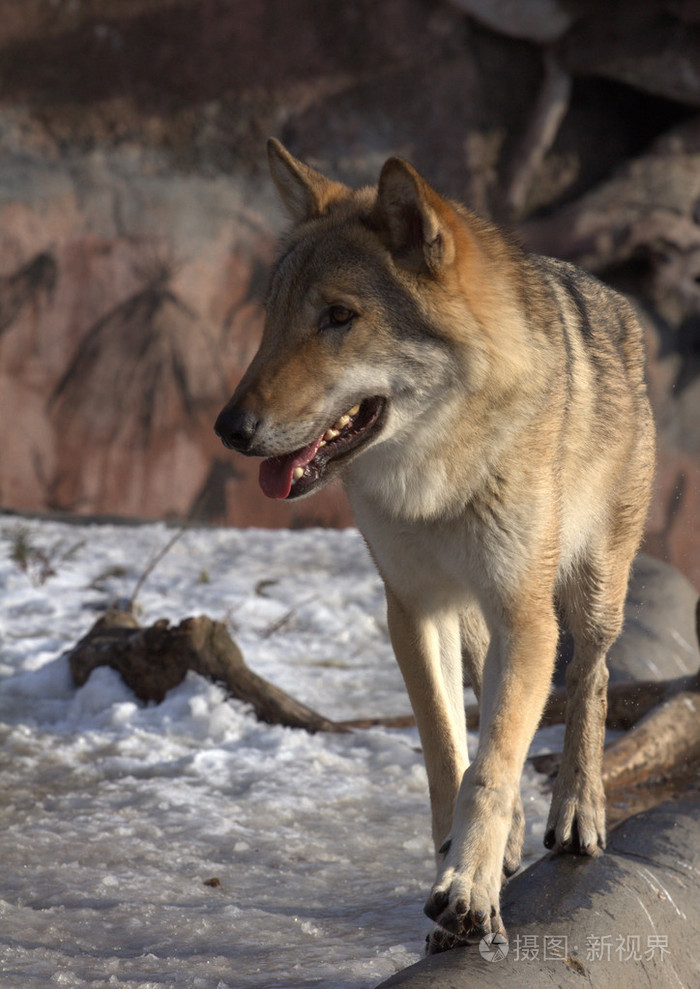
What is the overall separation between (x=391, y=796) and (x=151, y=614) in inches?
114

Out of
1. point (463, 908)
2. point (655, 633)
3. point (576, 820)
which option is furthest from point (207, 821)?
point (655, 633)

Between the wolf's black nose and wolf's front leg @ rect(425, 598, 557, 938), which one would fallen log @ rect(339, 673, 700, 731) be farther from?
the wolf's black nose

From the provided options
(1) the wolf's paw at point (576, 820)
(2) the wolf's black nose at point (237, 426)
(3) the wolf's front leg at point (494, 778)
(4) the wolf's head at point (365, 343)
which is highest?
(4) the wolf's head at point (365, 343)

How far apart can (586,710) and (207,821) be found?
4.49ft

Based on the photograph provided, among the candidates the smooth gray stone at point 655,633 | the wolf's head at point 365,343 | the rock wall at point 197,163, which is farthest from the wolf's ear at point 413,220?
the rock wall at point 197,163

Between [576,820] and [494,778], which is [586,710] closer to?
[576,820]

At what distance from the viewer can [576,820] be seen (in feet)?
10.1

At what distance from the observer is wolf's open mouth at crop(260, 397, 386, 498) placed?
2.61m

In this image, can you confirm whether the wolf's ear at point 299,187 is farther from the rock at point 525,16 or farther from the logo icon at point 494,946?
the rock at point 525,16

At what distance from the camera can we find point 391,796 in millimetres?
4066

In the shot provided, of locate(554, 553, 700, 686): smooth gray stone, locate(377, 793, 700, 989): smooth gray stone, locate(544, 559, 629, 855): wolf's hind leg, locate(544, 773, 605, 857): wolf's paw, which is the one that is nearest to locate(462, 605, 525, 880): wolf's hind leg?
locate(544, 559, 629, 855): wolf's hind leg

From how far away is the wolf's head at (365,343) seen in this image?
100 inches

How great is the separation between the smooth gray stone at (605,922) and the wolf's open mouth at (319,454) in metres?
1.12

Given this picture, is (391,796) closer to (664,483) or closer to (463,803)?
(463,803)
